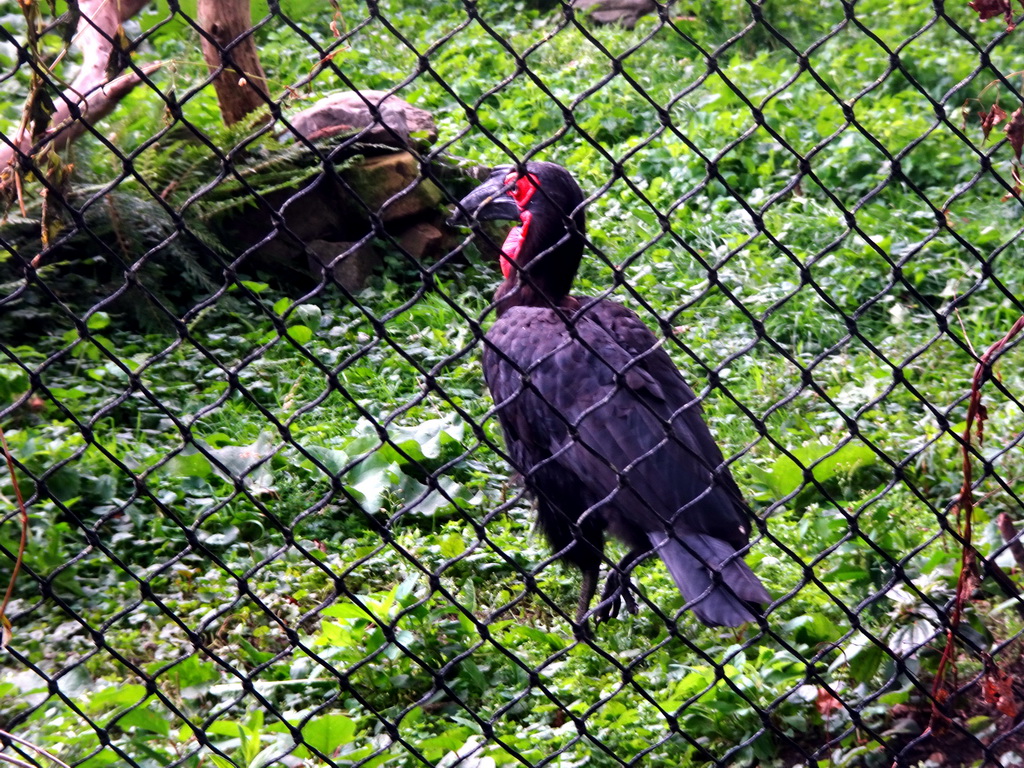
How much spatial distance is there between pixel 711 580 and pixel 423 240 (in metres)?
2.82

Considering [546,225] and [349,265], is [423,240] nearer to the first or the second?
[349,265]

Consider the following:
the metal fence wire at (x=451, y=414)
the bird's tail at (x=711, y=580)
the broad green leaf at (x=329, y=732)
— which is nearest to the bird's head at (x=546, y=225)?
the metal fence wire at (x=451, y=414)

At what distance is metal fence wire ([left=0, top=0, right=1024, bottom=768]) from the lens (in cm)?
188

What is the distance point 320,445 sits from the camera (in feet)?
12.6

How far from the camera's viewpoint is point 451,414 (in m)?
4.07

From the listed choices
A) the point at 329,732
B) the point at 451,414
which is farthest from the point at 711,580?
the point at 451,414

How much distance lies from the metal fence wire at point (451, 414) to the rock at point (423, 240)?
26 mm

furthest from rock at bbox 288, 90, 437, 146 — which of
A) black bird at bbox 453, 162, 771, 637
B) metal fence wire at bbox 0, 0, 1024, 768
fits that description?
black bird at bbox 453, 162, 771, 637

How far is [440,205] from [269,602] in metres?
2.55

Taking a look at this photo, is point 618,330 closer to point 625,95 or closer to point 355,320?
point 355,320

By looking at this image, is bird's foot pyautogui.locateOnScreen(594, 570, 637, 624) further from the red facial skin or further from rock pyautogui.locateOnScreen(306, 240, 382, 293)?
rock pyautogui.locateOnScreen(306, 240, 382, 293)

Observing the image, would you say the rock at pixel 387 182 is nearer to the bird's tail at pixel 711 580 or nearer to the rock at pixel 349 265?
the rock at pixel 349 265

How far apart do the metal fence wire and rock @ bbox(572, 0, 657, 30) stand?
3.18 ft

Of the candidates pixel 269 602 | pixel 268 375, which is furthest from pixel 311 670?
pixel 268 375
